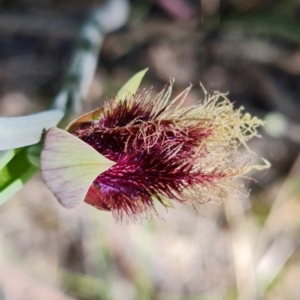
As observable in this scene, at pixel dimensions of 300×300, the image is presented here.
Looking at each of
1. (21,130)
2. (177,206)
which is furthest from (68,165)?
(177,206)

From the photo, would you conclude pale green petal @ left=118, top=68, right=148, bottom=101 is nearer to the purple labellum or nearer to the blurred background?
the purple labellum

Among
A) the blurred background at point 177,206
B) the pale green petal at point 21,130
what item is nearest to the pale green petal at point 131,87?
the pale green petal at point 21,130

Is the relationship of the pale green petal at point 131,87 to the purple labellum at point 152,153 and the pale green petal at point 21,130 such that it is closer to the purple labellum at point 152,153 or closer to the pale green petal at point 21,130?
the purple labellum at point 152,153

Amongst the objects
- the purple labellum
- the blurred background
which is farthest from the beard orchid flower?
the blurred background

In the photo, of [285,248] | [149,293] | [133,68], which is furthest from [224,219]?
[133,68]

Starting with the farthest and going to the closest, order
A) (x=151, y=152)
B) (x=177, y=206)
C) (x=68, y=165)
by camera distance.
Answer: (x=177, y=206), (x=151, y=152), (x=68, y=165)

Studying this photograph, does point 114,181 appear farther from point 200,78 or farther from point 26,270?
point 200,78

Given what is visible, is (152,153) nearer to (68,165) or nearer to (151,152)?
(151,152)
